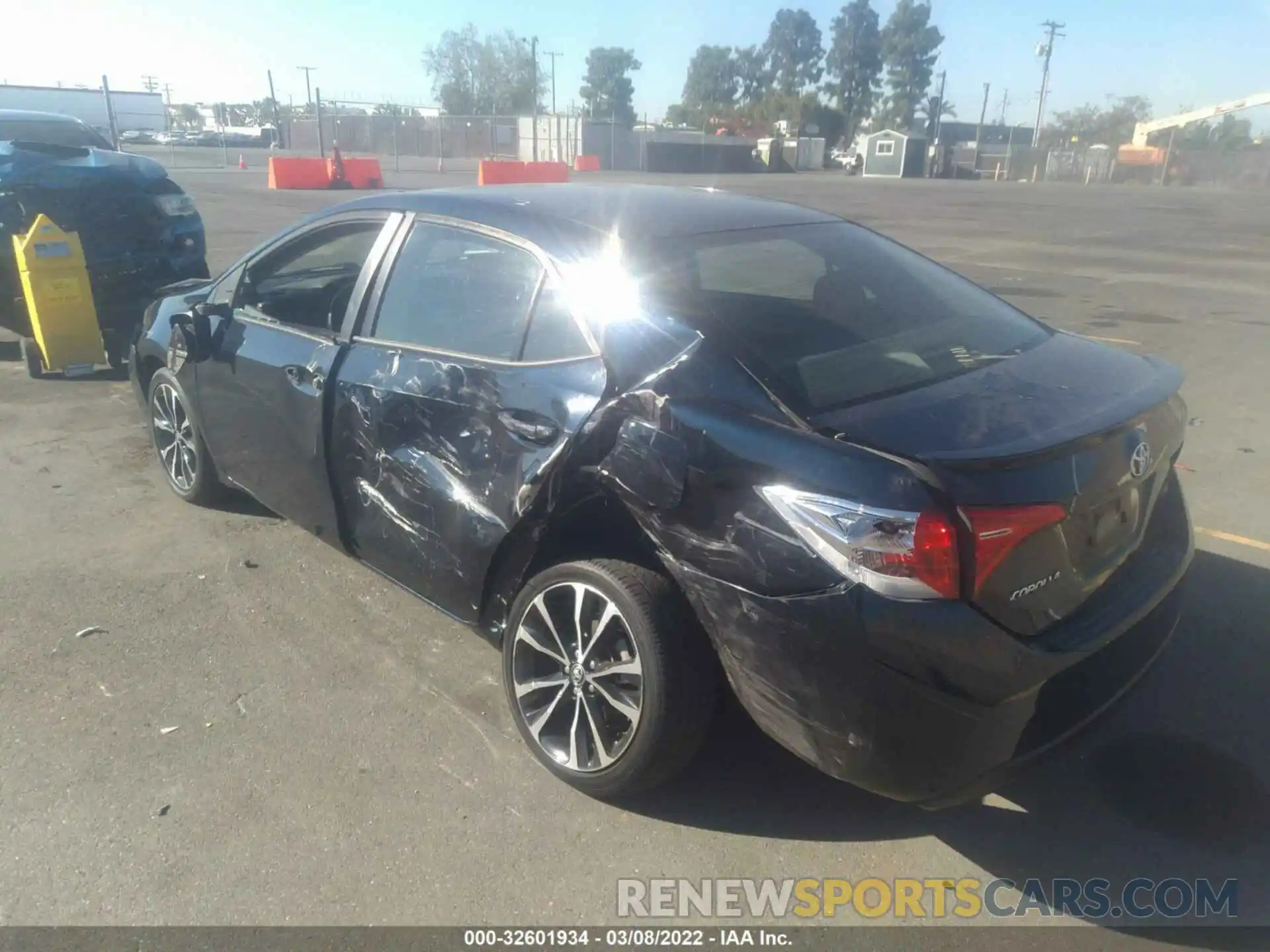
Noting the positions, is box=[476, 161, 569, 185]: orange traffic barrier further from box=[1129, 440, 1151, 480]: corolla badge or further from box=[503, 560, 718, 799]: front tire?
box=[1129, 440, 1151, 480]: corolla badge

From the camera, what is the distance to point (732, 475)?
2482mm

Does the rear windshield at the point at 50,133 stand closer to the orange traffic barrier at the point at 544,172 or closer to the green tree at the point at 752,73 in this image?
the orange traffic barrier at the point at 544,172

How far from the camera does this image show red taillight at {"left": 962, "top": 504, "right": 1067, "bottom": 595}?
2248 mm

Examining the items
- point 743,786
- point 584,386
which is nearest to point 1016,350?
point 584,386

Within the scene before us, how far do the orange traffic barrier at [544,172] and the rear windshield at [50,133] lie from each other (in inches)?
764

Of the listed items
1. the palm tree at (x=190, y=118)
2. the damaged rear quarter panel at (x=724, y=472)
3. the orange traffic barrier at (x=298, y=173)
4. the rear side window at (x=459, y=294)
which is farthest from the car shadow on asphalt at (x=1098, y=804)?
the palm tree at (x=190, y=118)

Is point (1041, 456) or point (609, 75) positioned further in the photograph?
point (609, 75)

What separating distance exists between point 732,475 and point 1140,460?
114 centimetres

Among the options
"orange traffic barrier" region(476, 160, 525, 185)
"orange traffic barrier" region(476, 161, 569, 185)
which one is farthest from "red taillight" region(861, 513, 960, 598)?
"orange traffic barrier" region(476, 161, 569, 185)

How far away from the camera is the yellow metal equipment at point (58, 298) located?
725 centimetres

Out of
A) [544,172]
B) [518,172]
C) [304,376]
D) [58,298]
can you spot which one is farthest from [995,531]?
[544,172]

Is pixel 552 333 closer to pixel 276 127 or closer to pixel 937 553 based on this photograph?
pixel 937 553

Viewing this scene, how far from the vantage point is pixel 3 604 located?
13.4 feet

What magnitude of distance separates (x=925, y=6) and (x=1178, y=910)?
431 ft
